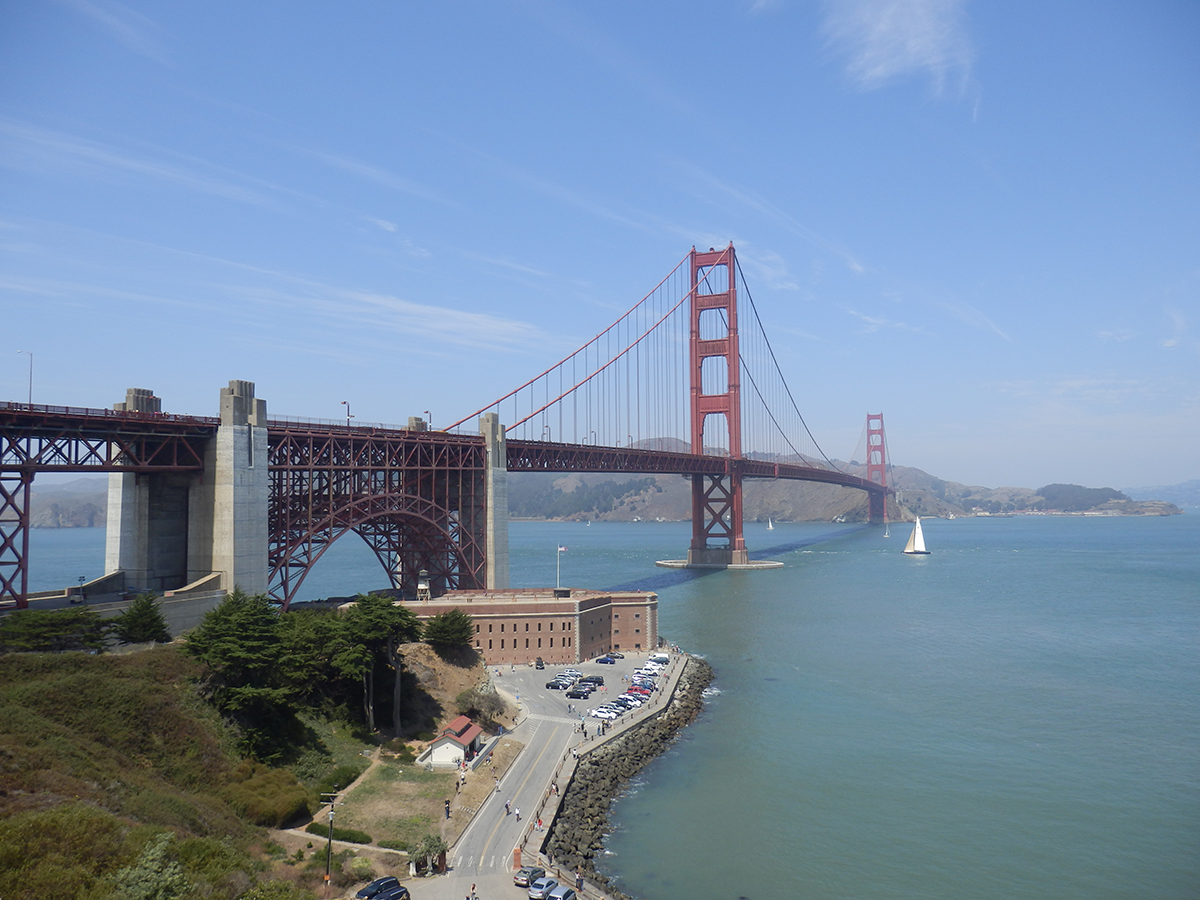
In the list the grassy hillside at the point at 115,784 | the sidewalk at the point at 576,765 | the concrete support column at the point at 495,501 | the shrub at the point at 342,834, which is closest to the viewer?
the grassy hillside at the point at 115,784

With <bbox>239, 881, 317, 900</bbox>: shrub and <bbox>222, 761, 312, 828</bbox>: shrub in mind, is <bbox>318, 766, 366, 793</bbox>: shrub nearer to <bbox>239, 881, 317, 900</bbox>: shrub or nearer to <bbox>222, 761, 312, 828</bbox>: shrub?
<bbox>222, 761, 312, 828</bbox>: shrub

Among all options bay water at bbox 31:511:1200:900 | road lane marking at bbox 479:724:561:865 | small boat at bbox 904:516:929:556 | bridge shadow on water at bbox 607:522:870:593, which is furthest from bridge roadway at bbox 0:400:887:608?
small boat at bbox 904:516:929:556

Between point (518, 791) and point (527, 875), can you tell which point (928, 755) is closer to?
point (518, 791)

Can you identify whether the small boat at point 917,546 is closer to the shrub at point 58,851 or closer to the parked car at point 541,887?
the parked car at point 541,887

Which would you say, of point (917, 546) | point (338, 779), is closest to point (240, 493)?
point (338, 779)

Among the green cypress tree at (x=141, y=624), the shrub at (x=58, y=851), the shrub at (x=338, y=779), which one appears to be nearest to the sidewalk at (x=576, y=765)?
the shrub at (x=338, y=779)

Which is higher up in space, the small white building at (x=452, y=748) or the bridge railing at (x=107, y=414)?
the bridge railing at (x=107, y=414)
